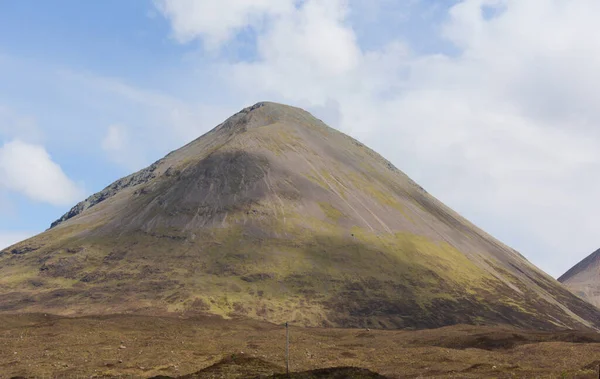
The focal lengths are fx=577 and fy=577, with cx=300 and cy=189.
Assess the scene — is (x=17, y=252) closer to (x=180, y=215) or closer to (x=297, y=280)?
(x=180, y=215)

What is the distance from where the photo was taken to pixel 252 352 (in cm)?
7481

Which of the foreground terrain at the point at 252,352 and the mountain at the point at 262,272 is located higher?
the mountain at the point at 262,272

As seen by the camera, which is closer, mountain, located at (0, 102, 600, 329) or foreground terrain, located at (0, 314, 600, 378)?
foreground terrain, located at (0, 314, 600, 378)

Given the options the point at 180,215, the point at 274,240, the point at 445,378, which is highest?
the point at 180,215

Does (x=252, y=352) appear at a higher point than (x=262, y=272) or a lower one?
lower

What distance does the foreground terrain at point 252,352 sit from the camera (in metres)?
57.1

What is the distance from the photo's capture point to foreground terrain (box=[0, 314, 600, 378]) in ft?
187

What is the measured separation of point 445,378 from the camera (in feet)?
169

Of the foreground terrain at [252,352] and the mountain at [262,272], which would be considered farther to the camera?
the mountain at [262,272]

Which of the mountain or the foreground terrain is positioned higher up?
the mountain

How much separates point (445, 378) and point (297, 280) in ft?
364

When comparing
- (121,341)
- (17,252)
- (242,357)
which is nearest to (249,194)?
(17,252)

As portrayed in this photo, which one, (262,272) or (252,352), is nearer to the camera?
(252,352)

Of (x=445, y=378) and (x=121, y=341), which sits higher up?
(x=121, y=341)
